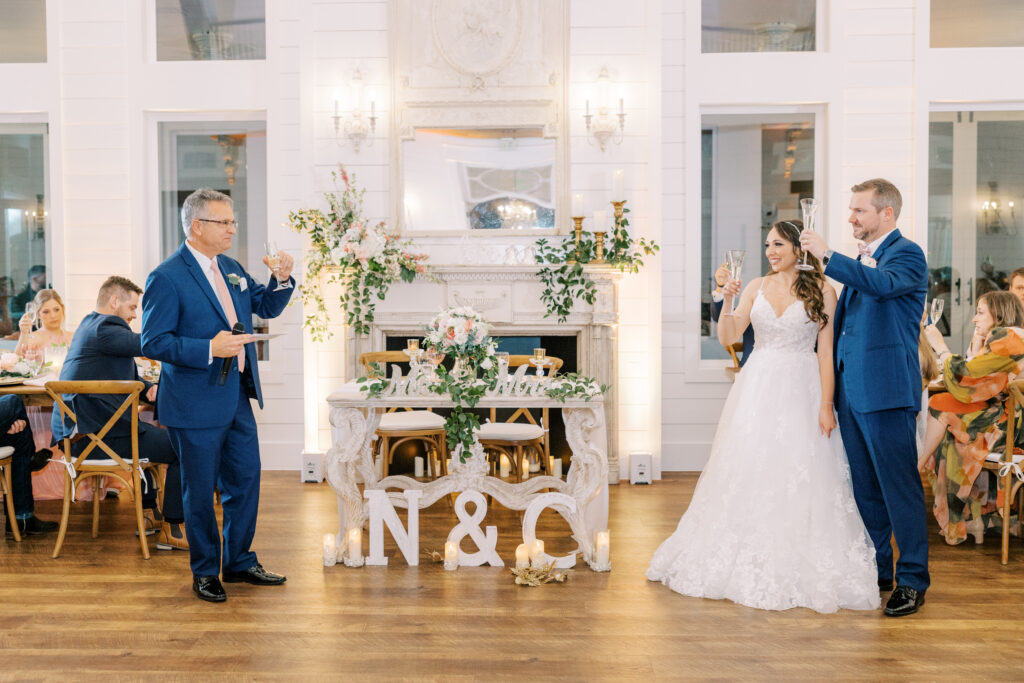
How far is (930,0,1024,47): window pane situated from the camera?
6457mm

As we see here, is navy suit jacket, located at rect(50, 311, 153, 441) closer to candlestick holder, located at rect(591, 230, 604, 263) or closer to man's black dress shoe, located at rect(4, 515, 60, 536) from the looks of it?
man's black dress shoe, located at rect(4, 515, 60, 536)

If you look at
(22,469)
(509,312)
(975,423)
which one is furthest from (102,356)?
(975,423)

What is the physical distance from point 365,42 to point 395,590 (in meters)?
4.19

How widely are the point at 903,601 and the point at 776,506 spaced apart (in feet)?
1.97

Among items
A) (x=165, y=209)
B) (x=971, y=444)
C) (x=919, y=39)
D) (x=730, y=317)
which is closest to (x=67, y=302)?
(x=165, y=209)

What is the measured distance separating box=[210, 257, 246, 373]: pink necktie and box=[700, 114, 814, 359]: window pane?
12.7 ft

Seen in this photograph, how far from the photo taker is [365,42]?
632 centimetres

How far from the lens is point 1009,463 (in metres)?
4.29

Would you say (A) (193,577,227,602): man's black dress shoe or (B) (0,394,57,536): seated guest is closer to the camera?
(A) (193,577,227,602): man's black dress shoe

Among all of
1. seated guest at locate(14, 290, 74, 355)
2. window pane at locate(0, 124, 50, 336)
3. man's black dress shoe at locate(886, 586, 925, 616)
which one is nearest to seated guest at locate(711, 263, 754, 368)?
man's black dress shoe at locate(886, 586, 925, 616)

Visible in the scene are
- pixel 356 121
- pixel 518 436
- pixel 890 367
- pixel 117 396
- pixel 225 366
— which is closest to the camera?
pixel 890 367

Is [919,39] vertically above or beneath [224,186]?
above

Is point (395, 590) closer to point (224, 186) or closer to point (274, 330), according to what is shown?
point (274, 330)

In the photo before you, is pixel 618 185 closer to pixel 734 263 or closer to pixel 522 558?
pixel 734 263
